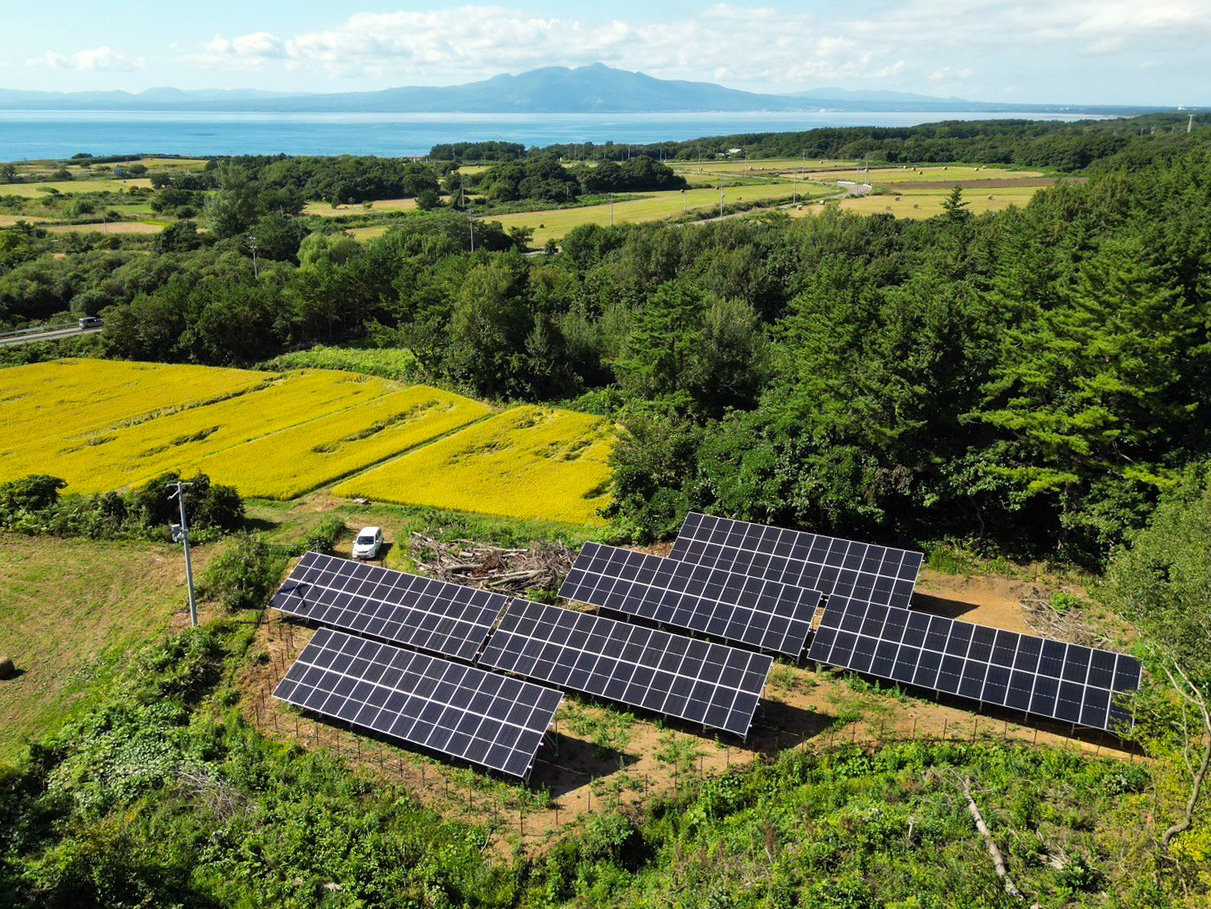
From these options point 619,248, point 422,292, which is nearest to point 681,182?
point 619,248

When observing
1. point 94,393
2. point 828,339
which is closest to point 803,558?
point 828,339

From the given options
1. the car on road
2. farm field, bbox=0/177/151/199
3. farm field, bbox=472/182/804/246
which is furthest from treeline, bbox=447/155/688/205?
the car on road

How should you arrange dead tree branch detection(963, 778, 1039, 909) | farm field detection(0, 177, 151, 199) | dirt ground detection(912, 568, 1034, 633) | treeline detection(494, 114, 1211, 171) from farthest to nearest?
farm field detection(0, 177, 151, 199) < treeline detection(494, 114, 1211, 171) < dirt ground detection(912, 568, 1034, 633) < dead tree branch detection(963, 778, 1039, 909)

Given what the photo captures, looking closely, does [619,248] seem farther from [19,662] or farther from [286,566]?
[19,662]

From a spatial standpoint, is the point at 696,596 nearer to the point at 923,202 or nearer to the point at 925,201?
the point at 923,202

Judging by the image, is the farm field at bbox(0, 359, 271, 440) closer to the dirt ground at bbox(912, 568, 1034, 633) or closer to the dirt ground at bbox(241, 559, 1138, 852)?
the dirt ground at bbox(241, 559, 1138, 852)

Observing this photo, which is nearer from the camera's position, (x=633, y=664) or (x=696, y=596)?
(x=633, y=664)
